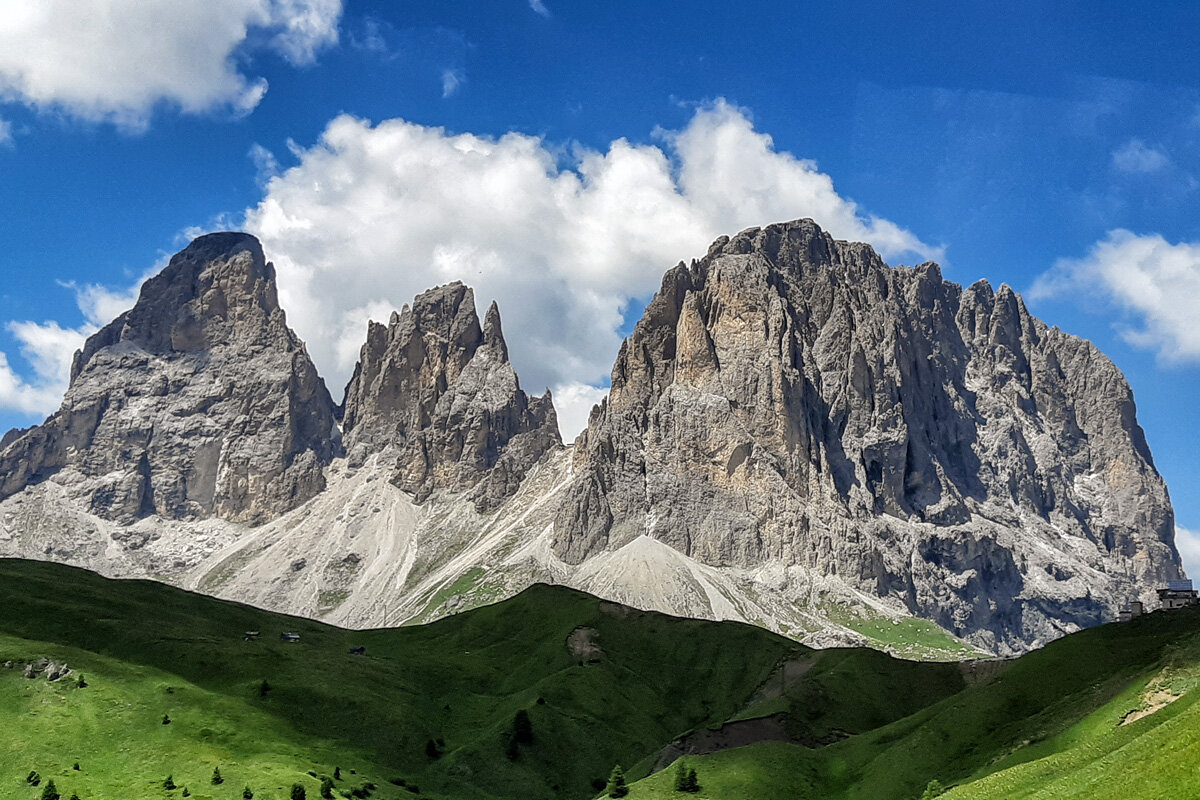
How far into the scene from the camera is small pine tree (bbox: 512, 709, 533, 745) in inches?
7185

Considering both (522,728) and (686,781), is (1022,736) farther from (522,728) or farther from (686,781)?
(522,728)

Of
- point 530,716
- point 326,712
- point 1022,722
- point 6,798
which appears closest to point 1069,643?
point 1022,722

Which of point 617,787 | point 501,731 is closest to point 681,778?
point 617,787

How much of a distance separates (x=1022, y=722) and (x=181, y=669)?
140152 mm

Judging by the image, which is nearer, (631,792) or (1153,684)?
(1153,684)

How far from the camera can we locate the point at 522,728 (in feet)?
607

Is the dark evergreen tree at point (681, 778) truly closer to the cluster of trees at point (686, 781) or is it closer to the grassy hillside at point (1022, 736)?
the cluster of trees at point (686, 781)

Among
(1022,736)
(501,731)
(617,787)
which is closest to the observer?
(1022,736)

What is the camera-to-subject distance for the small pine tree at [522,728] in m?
182

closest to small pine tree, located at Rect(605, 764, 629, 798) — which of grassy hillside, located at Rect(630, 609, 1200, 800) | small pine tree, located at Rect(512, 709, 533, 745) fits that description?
grassy hillside, located at Rect(630, 609, 1200, 800)

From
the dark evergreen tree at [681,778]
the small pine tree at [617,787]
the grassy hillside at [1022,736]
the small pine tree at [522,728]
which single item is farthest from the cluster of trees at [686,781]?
the small pine tree at [522,728]

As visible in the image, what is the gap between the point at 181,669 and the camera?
187 metres

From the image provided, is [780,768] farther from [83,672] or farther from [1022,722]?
[83,672]

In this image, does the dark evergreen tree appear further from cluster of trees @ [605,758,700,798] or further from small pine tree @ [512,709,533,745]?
small pine tree @ [512,709,533,745]
